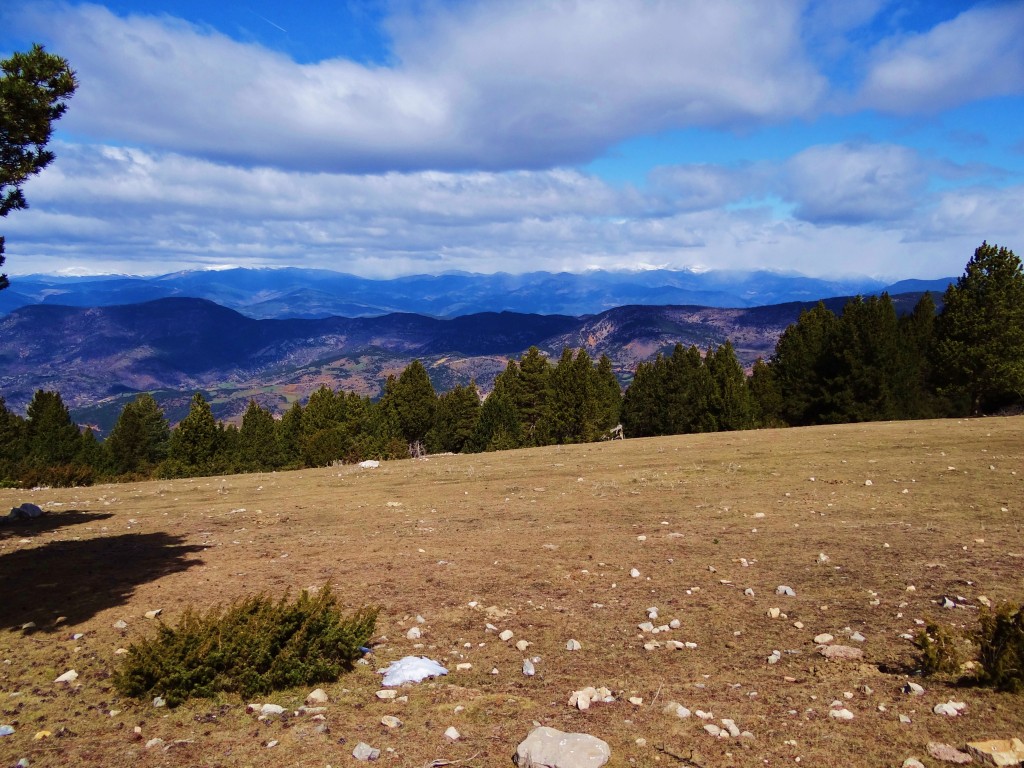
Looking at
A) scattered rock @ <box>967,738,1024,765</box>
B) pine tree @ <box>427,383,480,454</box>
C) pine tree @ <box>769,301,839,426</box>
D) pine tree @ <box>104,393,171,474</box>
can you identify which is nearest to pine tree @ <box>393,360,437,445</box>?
pine tree @ <box>427,383,480,454</box>

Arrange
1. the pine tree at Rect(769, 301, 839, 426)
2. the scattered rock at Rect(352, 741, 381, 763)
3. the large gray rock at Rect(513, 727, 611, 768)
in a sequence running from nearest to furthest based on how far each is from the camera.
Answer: the large gray rock at Rect(513, 727, 611, 768), the scattered rock at Rect(352, 741, 381, 763), the pine tree at Rect(769, 301, 839, 426)

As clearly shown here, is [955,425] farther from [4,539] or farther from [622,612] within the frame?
[4,539]

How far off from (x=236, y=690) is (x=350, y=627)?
1.61 meters

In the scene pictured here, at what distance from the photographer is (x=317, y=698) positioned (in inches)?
311

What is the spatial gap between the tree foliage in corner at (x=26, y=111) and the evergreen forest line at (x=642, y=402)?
→ 4301 centimetres

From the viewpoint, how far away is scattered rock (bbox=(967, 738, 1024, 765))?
5.65 metres

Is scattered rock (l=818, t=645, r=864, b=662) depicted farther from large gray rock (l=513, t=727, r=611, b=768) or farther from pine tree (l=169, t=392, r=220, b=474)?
pine tree (l=169, t=392, r=220, b=474)

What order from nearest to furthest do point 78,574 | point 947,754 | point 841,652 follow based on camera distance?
point 947,754, point 841,652, point 78,574

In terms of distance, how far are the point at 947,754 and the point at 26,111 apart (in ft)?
51.3

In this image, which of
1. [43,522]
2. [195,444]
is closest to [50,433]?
[195,444]

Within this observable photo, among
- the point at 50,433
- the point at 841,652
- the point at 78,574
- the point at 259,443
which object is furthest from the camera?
the point at 259,443

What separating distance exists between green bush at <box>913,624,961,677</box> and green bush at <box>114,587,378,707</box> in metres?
7.37

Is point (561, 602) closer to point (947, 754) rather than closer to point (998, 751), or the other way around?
point (947, 754)

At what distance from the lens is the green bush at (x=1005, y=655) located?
715 centimetres
